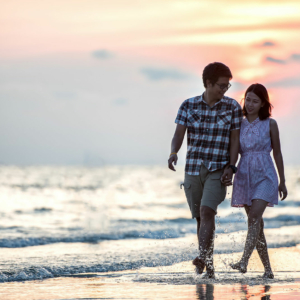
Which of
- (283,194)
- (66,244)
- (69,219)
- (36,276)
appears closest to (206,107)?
(283,194)

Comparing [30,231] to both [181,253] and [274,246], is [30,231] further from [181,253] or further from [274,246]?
[274,246]

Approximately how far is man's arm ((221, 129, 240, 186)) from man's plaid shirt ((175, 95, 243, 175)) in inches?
1.6

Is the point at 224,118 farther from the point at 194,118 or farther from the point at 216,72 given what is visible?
the point at 216,72

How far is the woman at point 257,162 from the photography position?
460cm

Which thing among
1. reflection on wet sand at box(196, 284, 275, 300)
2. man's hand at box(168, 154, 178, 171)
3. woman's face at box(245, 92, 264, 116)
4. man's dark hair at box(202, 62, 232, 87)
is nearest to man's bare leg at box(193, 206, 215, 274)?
reflection on wet sand at box(196, 284, 275, 300)

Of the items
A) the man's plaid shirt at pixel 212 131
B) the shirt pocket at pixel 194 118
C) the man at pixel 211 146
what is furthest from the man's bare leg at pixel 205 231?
the shirt pocket at pixel 194 118

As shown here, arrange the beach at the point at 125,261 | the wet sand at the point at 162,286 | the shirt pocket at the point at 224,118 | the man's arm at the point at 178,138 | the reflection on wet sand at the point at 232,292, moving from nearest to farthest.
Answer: the reflection on wet sand at the point at 232,292, the wet sand at the point at 162,286, the beach at the point at 125,261, the shirt pocket at the point at 224,118, the man's arm at the point at 178,138

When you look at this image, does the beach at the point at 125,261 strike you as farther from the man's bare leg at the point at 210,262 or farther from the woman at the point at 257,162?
the woman at the point at 257,162

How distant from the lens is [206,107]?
4684 mm

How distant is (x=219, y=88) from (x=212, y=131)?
0.41 m

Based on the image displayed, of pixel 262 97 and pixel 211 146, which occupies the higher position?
pixel 262 97

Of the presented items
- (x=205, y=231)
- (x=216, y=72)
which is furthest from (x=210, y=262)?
(x=216, y=72)

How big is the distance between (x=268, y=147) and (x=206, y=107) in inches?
28.5

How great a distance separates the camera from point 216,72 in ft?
14.9
